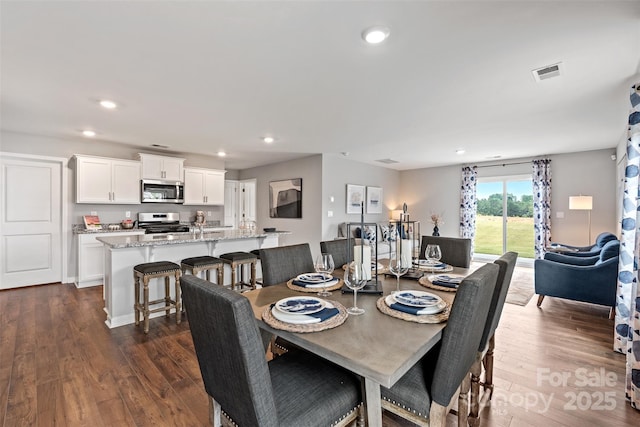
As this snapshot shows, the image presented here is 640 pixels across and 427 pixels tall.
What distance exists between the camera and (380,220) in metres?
7.65

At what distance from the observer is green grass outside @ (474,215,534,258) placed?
642cm

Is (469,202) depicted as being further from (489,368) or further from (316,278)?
(316,278)

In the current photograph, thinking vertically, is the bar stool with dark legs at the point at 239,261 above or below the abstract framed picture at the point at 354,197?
below

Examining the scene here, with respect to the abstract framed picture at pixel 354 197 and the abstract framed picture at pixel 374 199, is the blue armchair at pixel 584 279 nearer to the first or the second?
the abstract framed picture at pixel 354 197

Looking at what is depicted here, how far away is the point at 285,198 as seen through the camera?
21.4ft

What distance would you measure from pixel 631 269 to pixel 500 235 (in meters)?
4.77

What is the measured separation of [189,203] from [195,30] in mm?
4402

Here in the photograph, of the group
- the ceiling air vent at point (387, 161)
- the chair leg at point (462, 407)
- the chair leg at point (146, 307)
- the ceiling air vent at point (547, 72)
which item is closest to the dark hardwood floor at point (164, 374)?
the chair leg at point (146, 307)

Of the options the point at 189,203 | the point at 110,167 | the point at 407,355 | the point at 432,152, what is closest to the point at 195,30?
the point at 407,355

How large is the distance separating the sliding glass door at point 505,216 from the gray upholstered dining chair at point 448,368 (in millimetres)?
6345

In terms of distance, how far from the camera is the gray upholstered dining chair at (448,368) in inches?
44.6

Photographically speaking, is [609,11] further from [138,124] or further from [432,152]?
[138,124]

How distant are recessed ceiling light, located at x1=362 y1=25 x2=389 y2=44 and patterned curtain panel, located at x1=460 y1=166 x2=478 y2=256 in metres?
5.99

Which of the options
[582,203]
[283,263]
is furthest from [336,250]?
[582,203]
